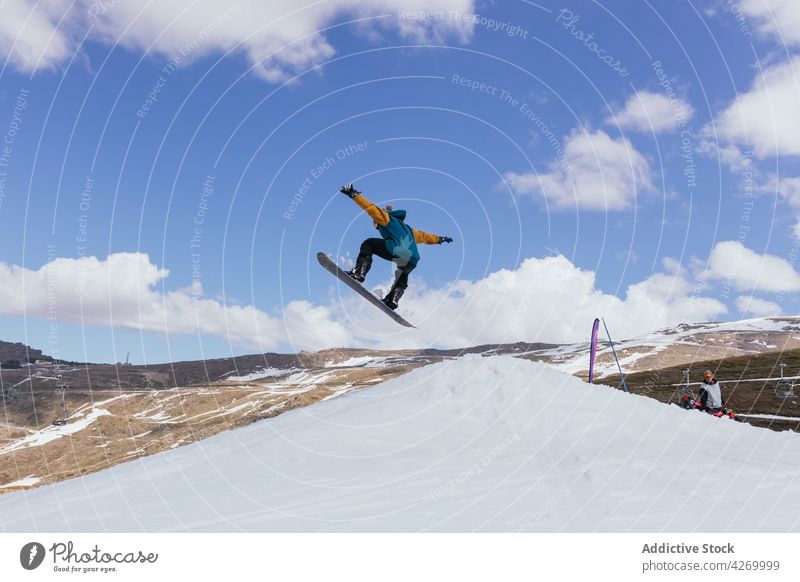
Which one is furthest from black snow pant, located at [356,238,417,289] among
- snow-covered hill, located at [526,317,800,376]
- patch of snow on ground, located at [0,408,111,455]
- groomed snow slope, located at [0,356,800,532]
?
patch of snow on ground, located at [0,408,111,455]

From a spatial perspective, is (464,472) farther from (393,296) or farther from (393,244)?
(393,296)

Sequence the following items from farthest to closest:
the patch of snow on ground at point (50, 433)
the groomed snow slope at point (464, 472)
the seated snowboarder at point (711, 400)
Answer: the patch of snow on ground at point (50, 433) → the seated snowboarder at point (711, 400) → the groomed snow slope at point (464, 472)

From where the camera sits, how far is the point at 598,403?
13.2m

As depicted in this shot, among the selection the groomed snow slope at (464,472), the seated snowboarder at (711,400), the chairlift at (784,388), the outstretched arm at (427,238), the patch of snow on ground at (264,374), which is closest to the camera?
the groomed snow slope at (464,472)

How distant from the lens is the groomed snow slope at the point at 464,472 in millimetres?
8117

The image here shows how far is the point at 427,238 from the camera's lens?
1608cm

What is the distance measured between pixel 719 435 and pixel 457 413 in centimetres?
571

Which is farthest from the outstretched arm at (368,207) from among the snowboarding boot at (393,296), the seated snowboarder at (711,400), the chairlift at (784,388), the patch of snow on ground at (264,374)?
the patch of snow on ground at (264,374)

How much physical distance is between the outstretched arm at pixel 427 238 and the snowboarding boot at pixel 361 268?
1.45m

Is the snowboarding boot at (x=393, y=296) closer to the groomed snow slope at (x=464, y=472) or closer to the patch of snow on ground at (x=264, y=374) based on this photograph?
the groomed snow slope at (x=464, y=472)

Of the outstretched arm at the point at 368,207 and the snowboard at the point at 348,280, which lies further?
the snowboard at the point at 348,280

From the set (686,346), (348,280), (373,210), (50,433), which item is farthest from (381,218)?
(686,346)

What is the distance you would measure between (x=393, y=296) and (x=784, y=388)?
96.3 feet

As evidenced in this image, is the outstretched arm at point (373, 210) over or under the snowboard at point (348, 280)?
over
